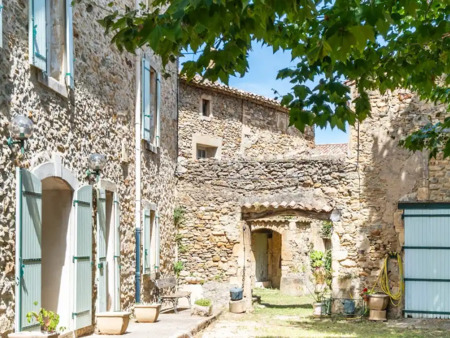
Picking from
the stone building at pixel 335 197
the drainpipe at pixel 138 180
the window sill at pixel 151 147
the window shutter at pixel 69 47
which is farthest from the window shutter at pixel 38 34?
the stone building at pixel 335 197

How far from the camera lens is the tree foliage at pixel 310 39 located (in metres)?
4.41

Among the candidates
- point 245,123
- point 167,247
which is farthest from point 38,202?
point 245,123

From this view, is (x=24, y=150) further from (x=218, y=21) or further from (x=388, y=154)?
(x=388, y=154)

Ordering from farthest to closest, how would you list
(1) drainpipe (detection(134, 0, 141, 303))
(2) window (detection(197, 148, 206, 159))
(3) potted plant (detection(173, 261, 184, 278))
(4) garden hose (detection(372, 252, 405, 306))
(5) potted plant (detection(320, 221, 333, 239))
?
(5) potted plant (detection(320, 221, 333, 239))
(2) window (detection(197, 148, 206, 159))
(3) potted plant (detection(173, 261, 184, 278))
(4) garden hose (detection(372, 252, 405, 306))
(1) drainpipe (detection(134, 0, 141, 303))

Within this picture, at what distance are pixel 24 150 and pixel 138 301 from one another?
217 inches

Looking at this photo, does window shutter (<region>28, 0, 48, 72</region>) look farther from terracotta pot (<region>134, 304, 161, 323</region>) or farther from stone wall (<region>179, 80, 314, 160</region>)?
stone wall (<region>179, 80, 314, 160</region>)

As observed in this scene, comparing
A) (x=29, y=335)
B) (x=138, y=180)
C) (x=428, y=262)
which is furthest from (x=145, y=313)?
(x=428, y=262)

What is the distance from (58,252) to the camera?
9.24 m

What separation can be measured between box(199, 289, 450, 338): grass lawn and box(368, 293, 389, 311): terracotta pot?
12.6 inches

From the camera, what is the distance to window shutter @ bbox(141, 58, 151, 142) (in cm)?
1300

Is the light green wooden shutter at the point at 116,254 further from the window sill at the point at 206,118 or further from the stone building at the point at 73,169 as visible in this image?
the window sill at the point at 206,118

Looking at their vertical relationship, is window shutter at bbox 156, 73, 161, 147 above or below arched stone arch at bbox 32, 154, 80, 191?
above

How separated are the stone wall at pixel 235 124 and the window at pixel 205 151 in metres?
0.28

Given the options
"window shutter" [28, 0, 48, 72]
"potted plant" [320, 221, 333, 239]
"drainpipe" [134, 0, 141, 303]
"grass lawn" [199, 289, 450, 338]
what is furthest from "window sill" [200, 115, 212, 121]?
"window shutter" [28, 0, 48, 72]
